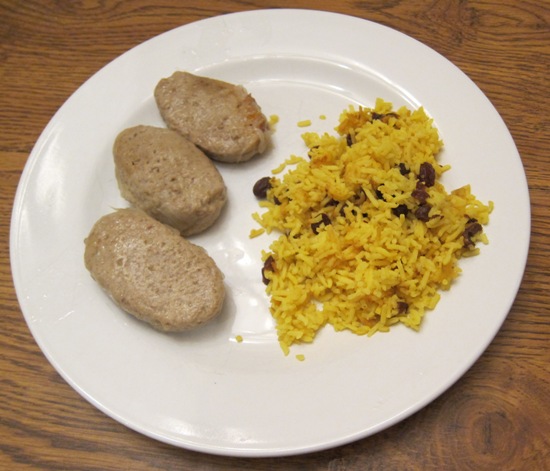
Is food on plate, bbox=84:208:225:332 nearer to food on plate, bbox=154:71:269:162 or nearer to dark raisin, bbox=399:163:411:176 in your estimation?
food on plate, bbox=154:71:269:162

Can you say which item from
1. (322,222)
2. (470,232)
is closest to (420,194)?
(470,232)

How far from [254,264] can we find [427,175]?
27.8 inches

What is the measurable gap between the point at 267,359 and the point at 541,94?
1.69 meters

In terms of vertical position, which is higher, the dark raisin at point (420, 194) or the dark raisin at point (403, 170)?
the dark raisin at point (403, 170)

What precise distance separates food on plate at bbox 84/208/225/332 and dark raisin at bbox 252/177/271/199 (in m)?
0.35

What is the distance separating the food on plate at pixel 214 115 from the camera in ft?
7.28

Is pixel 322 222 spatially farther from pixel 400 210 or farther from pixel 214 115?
pixel 214 115

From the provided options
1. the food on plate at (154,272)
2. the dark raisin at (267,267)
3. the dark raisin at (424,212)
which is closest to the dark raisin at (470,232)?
the dark raisin at (424,212)

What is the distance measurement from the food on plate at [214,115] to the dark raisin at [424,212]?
693mm

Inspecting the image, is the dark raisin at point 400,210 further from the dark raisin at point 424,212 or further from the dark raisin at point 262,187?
the dark raisin at point 262,187

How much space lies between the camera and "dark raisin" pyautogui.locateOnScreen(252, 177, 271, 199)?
2.17 m

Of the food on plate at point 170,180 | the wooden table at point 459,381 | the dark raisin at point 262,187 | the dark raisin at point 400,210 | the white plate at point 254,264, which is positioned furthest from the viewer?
the dark raisin at point 262,187

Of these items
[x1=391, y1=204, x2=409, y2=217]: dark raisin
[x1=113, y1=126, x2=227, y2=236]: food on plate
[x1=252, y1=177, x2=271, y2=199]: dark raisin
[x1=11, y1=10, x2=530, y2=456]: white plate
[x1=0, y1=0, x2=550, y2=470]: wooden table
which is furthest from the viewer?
[x1=252, y1=177, x2=271, y2=199]: dark raisin

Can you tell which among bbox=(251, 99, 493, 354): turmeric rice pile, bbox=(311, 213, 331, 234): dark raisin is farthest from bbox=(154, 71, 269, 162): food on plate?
bbox=(311, 213, 331, 234): dark raisin
